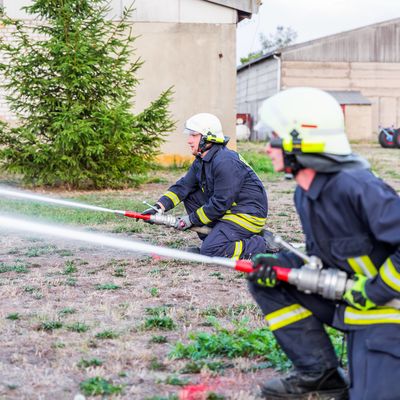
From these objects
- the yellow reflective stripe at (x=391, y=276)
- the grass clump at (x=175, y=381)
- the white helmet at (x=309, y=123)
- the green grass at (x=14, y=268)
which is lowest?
the grass clump at (x=175, y=381)

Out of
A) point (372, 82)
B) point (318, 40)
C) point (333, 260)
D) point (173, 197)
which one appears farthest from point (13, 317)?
point (372, 82)

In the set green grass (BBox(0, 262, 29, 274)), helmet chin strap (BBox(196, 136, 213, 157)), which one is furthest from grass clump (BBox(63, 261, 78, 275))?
helmet chin strap (BBox(196, 136, 213, 157))

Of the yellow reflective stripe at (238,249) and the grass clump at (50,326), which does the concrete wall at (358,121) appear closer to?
the yellow reflective stripe at (238,249)

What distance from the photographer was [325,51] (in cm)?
3944

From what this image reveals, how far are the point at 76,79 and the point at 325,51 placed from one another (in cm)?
2800

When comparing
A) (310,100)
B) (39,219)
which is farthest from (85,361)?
(39,219)

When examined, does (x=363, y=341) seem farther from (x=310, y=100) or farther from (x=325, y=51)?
(x=325, y=51)

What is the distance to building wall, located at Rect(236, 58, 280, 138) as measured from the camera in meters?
39.5

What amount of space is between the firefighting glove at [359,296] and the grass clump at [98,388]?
1218 mm

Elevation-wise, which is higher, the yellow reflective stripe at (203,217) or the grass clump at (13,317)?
the yellow reflective stripe at (203,217)

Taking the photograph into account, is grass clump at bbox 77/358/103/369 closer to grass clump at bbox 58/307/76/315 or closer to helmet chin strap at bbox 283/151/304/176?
grass clump at bbox 58/307/76/315

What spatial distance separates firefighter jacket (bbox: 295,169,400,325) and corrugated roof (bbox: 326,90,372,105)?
35.3 meters

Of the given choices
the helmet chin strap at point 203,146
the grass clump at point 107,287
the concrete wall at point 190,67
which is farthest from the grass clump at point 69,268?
the concrete wall at point 190,67

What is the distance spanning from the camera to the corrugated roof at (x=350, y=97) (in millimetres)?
38062
